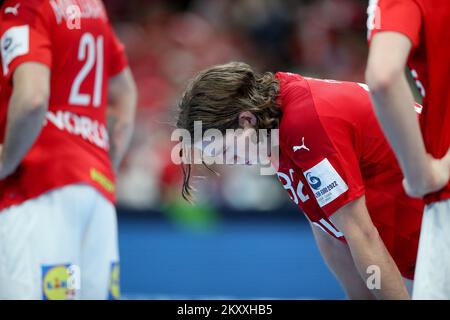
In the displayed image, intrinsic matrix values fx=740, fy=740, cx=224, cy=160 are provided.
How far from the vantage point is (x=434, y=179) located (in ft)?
5.67

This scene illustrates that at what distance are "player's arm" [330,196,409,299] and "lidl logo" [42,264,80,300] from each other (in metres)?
1.00

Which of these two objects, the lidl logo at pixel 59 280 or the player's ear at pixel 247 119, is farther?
the lidl logo at pixel 59 280

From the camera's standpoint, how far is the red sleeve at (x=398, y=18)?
1.66m

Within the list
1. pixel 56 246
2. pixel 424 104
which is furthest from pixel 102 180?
pixel 424 104

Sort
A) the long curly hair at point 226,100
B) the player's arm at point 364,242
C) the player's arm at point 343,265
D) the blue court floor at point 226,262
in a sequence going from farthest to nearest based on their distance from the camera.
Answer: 1. the blue court floor at point 226,262
2. the player's arm at point 343,265
3. the long curly hair at point 226,100
4. the player's arm at point 364,242

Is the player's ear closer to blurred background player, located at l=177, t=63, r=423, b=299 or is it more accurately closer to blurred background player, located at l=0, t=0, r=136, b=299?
blurred background player, located at l=177, t=63, r=423, b=299

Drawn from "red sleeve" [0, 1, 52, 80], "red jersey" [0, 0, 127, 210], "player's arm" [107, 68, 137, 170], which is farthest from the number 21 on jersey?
"player's arm" [107, 68, 137, 170]

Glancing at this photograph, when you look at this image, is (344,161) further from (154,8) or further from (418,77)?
(154,8)

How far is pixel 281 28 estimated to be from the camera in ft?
23.6

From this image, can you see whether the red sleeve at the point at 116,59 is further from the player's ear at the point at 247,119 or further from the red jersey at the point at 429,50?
the red jersey at the point at 429,50

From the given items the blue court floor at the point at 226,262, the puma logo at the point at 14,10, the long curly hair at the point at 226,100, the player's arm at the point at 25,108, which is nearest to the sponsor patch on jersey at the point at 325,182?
the long curly hair at the point at 226,100

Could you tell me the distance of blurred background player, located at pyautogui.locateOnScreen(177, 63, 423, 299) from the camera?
2088 mm
